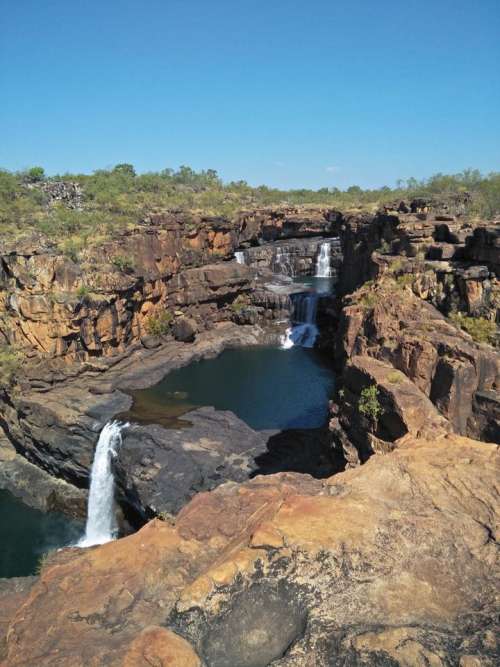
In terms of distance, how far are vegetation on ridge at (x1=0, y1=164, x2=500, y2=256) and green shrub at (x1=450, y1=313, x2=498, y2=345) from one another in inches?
839

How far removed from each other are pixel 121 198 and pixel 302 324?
21.0 meters

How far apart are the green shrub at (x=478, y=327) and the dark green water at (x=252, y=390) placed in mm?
10312

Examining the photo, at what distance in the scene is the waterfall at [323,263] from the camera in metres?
54.9

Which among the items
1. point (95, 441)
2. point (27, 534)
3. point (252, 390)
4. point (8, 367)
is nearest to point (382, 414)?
point (95, 441)

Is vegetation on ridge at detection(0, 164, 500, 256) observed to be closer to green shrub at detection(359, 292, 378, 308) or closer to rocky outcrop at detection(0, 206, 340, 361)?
rocky outcrop at detection(0, 206, 340, 361)

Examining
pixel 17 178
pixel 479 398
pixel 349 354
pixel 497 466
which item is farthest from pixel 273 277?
pixel 497 466

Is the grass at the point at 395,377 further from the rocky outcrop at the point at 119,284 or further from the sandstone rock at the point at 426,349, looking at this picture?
the rocky outcrop at the point at 119,284

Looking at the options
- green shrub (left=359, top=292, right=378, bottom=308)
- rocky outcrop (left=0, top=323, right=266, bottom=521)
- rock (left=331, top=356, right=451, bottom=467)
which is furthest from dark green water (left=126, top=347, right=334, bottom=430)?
rock (left=331, top=356, right=451, bottom=467)

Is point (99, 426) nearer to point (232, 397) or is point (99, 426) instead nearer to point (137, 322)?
point (232, 397)

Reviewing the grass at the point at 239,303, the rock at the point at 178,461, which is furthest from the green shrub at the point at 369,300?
the grass at the point at 239,303

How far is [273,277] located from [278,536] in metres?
44.0

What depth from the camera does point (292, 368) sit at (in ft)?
120

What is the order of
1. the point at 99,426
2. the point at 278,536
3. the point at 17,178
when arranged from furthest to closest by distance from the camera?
the point at 17,178, the point at 99,426, the point at 278,536

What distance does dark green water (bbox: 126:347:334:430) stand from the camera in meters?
28.0
